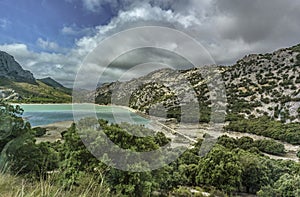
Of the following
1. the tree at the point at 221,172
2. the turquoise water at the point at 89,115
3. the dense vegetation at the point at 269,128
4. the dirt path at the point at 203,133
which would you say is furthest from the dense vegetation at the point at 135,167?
the dense vegetation at the point at 269,128

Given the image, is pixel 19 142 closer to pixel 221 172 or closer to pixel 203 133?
pixel 221 172

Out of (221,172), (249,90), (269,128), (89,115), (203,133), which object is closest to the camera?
(89,115)

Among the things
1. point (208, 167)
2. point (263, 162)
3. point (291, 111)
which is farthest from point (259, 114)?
point (208, 167)

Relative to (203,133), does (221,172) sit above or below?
below

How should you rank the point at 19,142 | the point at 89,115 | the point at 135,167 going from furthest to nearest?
1. the point at 89,115
2. the point at 19,142
3. the point at 135,167

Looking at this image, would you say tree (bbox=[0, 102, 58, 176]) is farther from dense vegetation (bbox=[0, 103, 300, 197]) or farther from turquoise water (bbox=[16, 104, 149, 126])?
turquoise water (bbox=[16, 104, 149, 126])

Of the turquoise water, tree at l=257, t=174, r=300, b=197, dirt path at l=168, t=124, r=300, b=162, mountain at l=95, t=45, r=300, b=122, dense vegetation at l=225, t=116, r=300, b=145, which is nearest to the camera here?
tree at l=257, t=174, r=300, b=197

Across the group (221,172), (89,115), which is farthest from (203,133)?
(89,115)

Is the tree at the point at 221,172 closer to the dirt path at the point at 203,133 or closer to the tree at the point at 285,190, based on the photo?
the tree at the point at 285,190

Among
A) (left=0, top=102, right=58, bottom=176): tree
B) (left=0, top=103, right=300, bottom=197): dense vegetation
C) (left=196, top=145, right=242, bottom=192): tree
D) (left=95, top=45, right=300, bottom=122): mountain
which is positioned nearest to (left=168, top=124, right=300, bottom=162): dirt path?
(left=95, top=45, right=300, bottom=122): mountain

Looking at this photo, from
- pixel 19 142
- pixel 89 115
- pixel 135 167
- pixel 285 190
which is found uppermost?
pixel 89 115
